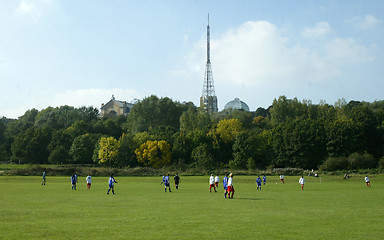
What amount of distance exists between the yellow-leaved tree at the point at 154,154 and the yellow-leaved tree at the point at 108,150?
18.8 ft

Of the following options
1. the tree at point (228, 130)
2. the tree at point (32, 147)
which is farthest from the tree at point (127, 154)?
the tree at point (32, 147)

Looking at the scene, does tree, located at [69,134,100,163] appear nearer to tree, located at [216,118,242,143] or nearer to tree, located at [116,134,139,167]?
tree, located at [116,134,139,167]

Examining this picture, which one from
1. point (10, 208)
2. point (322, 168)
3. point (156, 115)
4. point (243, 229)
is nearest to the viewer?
point (243, 229)

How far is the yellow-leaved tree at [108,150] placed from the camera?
331 ft

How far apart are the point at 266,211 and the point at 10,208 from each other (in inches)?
608

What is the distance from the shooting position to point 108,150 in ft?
334

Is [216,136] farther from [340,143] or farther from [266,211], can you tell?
[266,211]

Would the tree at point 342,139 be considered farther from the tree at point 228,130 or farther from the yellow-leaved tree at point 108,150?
the yellow-leaved tree at point 108,150

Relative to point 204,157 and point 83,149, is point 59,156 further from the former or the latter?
point 204,157

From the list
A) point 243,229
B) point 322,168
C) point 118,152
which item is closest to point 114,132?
point 118,152

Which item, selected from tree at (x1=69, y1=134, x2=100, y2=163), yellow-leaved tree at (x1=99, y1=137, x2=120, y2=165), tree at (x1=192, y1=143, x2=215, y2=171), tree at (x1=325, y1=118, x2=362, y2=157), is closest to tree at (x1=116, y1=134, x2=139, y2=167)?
yellow-leaved tree at (x1=99, y1=137, x2=120, y2=165)

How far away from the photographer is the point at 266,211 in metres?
21.8

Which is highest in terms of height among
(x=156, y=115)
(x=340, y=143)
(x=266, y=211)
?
(x=156, y=115)

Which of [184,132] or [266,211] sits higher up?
[184,132]
